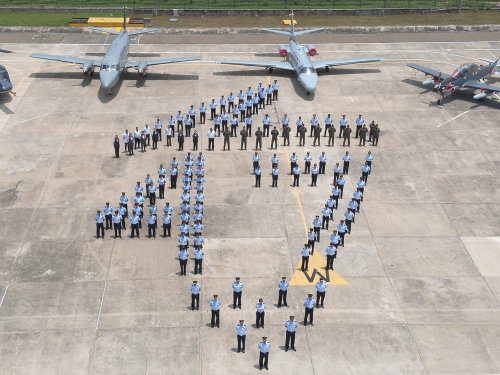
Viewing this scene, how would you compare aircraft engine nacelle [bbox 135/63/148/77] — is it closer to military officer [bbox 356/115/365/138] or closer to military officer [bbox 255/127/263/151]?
military officer [bbox 255/127/263/151]

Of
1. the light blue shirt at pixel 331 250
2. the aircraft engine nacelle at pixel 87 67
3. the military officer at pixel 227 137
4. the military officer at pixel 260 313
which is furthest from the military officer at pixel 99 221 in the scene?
the aircraft engine nacelle at pixel 87 67

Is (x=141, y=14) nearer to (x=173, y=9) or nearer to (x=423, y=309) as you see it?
(x=173, y=9)

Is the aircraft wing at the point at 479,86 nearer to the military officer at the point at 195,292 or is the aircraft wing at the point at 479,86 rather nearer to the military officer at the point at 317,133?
the military officer at the point at 317,133

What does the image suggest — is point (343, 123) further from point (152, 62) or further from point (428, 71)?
point (152, 62)

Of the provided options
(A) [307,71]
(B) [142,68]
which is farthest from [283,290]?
(B) [142,68]

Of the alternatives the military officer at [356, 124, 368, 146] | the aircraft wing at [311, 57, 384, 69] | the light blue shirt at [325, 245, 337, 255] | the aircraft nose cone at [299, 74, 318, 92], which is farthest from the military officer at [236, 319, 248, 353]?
the aircraft wing at [311, 57, 384, 69]
